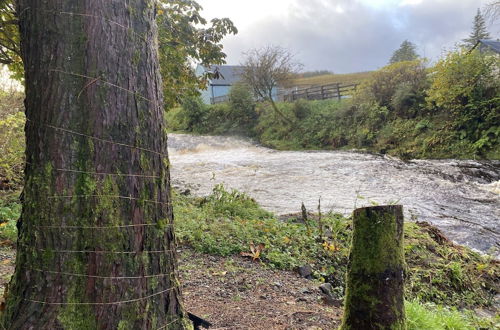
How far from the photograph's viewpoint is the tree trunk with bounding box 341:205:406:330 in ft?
7.49

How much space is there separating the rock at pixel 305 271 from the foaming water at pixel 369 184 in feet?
8.39

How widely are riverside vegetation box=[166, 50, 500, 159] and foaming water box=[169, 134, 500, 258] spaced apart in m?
1.76

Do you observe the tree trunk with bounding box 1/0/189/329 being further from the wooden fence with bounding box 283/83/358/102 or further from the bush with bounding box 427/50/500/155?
the wooden fence with bounding box 283/83/358/102

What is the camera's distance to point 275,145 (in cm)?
2511

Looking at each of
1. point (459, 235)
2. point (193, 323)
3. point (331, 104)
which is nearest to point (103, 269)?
point (193, 323)

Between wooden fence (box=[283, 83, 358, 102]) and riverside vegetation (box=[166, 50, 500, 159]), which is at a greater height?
wooden fence (box=[283, 83, 358, 102])

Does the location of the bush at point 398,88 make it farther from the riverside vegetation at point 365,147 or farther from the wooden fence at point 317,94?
the wooden fence at point 317,94

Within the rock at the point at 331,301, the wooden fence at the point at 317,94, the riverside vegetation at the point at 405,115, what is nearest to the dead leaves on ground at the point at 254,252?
the rock at the point at 331,301

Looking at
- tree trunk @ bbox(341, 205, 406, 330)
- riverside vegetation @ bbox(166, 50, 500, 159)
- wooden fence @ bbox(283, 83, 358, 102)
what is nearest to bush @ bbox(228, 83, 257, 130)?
riverside vegetation @ bbox(166, 50, 500, 159)

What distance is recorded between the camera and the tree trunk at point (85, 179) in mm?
1766

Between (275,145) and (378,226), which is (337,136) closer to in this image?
(275,145)

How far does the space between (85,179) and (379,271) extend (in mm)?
1764

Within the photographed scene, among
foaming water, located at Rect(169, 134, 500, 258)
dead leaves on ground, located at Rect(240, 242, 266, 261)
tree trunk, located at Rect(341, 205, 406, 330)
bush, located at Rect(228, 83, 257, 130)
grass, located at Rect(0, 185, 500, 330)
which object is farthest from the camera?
bush, located at Rect(228, 83, 257, 130)

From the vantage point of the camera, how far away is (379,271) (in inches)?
91.0
